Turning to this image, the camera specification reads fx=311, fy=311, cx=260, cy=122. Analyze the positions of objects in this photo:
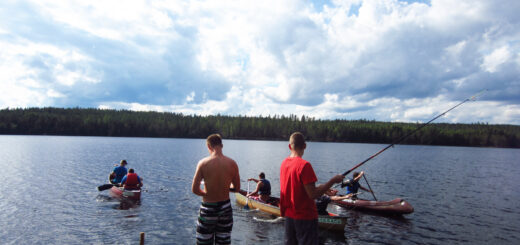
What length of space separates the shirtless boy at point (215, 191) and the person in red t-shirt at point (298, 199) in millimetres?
1245

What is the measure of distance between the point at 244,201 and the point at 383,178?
857 inches

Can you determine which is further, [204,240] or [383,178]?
[383,178]

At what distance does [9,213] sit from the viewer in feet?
54.5

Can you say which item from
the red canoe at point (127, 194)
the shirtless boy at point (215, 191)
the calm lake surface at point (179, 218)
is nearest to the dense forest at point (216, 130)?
the calm lake surface at point (179, 218)

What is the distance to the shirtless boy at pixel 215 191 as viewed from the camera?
584 centimetres

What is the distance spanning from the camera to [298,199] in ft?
16.9

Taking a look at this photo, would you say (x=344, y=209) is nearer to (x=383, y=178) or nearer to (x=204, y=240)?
(x=204, y=240)

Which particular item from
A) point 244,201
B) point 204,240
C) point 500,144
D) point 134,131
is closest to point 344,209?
point 244,201

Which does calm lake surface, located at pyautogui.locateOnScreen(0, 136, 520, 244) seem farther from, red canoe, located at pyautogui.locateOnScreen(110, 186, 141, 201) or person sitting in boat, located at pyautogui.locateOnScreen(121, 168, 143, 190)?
person sitting in boat, located at pyautogui.locateOnScreen(121, 168, 143, 190)

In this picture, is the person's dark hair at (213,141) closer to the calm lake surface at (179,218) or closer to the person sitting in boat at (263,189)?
the calm lake surface at (179,218)

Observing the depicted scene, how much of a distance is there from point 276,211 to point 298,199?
459 inches

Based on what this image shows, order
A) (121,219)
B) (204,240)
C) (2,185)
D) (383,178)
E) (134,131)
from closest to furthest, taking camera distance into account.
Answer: (204,240)
(121,219)
(2,185)
(383,178)
(134,131)

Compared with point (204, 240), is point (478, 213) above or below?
below

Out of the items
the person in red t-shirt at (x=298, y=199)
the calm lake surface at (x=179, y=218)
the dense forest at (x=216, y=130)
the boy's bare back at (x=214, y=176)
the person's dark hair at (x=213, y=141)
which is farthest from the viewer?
the dense forest at (x=216, y=130)
